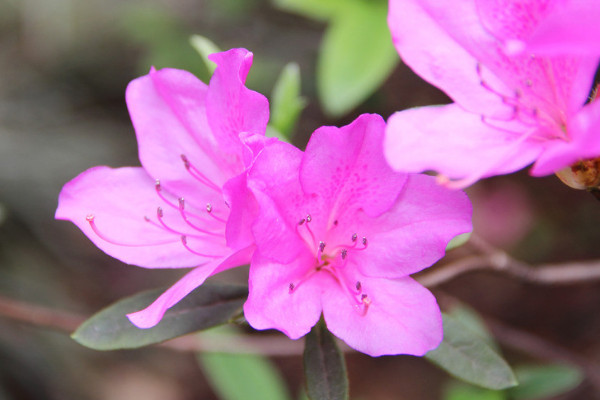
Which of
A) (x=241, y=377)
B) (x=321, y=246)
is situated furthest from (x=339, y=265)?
(x=241, y=377)

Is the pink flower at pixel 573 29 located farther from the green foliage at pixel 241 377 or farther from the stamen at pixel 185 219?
the green foliage at pixel 241 377

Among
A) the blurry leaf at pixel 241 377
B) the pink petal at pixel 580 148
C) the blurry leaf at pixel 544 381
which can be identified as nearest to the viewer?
the pink petal at pixel 580 148

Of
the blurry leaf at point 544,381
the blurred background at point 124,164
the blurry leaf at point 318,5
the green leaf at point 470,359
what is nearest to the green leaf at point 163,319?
the green leaf at point 470,359

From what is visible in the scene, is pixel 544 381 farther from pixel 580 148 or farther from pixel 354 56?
pixel 580 148

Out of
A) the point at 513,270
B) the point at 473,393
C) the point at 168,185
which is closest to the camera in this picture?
the point at 168,185

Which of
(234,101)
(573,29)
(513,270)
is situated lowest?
(513,270)

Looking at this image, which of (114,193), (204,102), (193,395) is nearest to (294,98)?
(204,102)

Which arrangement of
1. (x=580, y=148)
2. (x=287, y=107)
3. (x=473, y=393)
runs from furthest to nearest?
(x=473, y=393)
(x=287, y=107)
(x=580, y=148)
